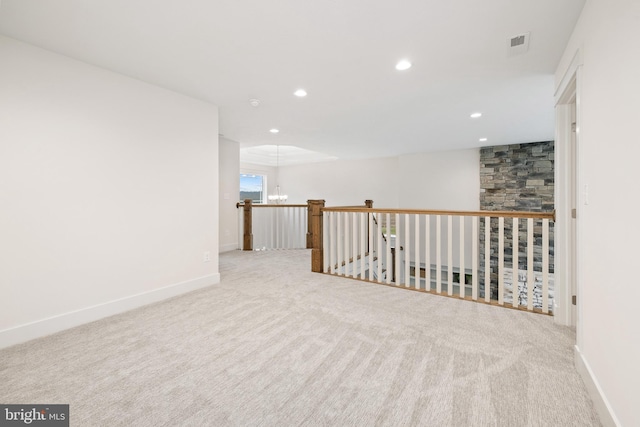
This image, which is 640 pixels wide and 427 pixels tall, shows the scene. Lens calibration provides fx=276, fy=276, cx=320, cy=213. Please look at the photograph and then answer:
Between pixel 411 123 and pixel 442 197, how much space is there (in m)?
3.11

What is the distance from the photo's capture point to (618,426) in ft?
3.71

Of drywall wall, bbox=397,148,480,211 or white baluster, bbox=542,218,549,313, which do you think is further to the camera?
drywall wall, bbox=397,148,480,211

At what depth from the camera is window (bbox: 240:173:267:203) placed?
843cm

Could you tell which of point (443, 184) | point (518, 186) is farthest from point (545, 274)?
point (443, 184)

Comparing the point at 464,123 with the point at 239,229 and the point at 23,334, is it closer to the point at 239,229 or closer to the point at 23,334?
the point at 239,229

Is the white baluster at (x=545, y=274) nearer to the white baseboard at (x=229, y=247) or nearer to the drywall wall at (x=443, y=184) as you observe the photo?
the drywall wall at (x=443, y=184)

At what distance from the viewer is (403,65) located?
2389 mm

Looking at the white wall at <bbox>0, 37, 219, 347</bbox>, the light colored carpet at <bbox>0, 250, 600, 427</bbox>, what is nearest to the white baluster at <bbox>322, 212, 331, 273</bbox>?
the light colored carpet at <bbox>0, 250, 600, 427</bbox>

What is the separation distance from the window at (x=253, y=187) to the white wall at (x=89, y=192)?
5.25m

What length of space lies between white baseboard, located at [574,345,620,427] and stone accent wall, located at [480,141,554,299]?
468cm

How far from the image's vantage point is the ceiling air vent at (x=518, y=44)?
198 centimetres

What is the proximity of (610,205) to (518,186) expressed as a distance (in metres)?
5.36

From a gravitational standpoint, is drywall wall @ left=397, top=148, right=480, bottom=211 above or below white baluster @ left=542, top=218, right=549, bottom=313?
above

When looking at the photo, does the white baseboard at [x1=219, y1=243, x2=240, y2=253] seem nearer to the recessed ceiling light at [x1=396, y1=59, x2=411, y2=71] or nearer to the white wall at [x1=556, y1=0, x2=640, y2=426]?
the recessed ceiling light at [x1=396, y1=59, x2=411, y2=71]
